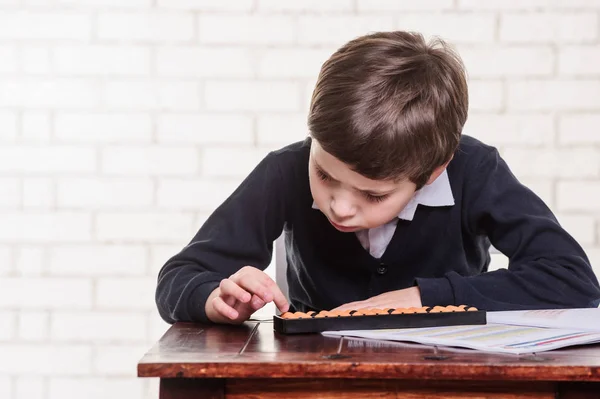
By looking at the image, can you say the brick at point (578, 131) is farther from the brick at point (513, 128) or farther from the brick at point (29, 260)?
the brick at point (29, 260)

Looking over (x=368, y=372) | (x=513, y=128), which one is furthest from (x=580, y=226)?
(x=368, y=372)

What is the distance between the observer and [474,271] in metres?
1.62

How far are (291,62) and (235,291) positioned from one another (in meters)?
1.42

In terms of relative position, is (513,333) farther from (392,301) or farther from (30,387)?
(30,387)

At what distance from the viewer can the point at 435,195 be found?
149cm

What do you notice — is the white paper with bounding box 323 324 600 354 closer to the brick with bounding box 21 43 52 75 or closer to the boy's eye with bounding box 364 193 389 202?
the boy's eye with bounding box 364 193 389 202

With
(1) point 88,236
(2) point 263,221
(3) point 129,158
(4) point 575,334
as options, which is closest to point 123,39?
(3) point 129,158

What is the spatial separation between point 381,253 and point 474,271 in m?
0.24

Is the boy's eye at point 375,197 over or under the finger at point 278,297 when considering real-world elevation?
over

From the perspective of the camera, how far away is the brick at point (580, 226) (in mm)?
2406

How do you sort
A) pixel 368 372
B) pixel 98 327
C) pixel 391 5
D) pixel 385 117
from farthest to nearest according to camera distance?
pixel 98 327 → pixel 391 5 → pixel 385 117 → pixel 368 372

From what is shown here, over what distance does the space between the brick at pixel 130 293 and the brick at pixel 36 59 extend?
2.10 ft

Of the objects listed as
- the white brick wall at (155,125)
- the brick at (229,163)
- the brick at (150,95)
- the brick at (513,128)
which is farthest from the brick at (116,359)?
the brick at (513,128)

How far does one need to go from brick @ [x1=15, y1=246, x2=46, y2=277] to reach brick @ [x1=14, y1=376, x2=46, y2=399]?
12.3 inches
